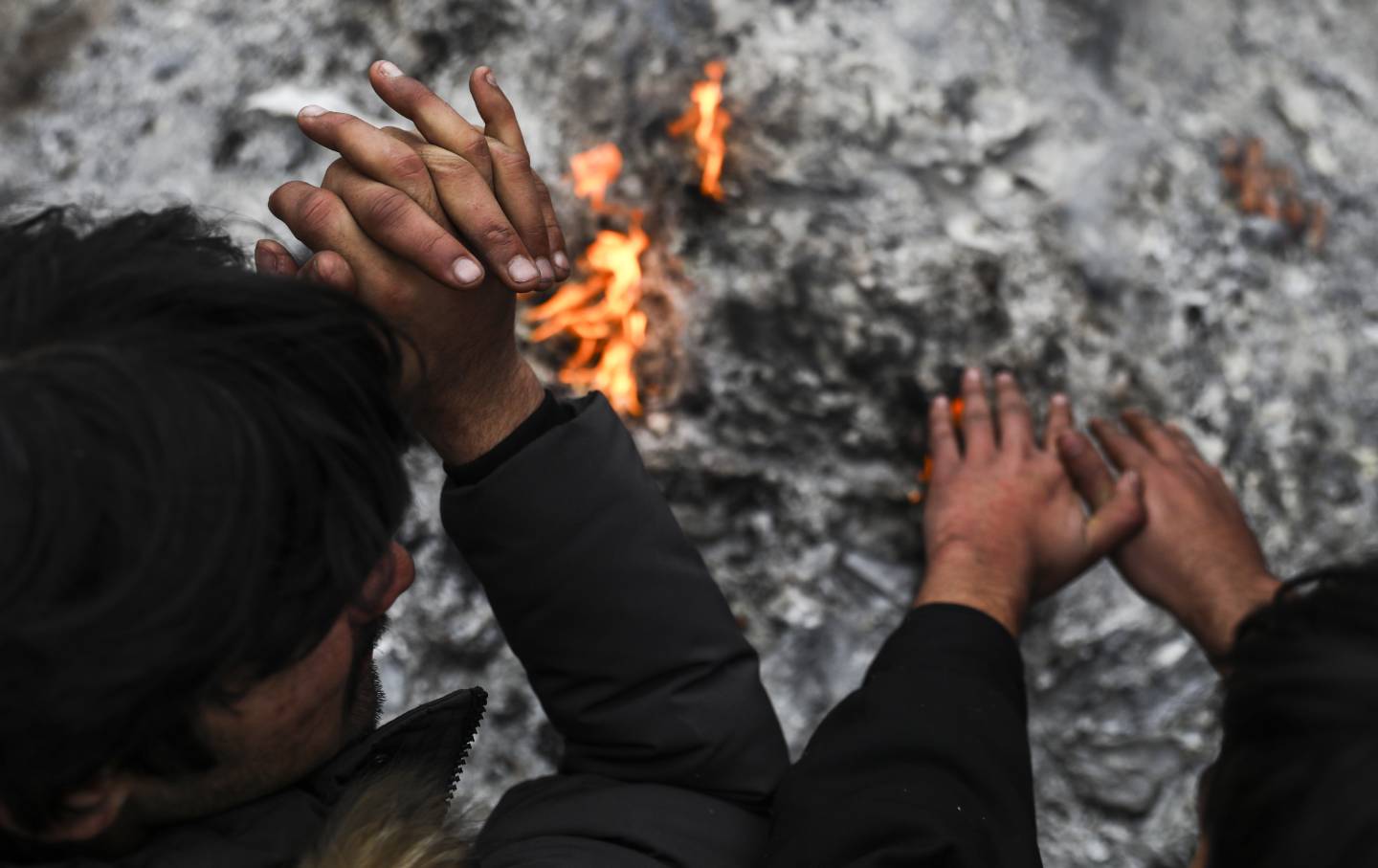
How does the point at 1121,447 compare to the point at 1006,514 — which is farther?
the point at 1121,447

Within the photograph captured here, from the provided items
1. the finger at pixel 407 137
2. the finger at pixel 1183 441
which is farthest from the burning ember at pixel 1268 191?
the finger at pixel 407 137

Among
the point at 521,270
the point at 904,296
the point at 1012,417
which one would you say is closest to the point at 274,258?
the point at 521,270

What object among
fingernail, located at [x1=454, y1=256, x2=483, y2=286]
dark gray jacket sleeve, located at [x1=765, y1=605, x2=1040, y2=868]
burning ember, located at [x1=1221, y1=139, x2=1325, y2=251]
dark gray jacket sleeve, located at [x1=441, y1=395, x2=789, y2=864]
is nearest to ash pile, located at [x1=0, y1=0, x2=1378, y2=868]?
burning ember, located at [x1=1221, y1=139, x2=1325, y2=251]

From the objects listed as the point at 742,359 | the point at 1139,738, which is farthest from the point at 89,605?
the point at 1139,738

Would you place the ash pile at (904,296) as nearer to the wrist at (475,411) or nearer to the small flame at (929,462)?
the small flame at (929,462)

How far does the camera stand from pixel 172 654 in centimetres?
84

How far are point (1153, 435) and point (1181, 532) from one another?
20cm

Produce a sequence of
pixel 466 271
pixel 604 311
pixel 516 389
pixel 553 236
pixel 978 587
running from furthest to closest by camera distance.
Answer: pixel 604 311 < pixel 978 587 < pixel 516 389 < pixel 553 236 < pixel 466 271

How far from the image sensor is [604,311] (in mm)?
2033

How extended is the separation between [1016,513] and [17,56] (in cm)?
233

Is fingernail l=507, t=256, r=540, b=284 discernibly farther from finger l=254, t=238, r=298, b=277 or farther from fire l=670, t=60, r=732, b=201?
fire l=670, t=60, r=732, b=201

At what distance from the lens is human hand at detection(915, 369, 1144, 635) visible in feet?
5.87

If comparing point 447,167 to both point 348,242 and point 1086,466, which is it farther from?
point 1086,466

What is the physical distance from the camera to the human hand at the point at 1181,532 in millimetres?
1812
